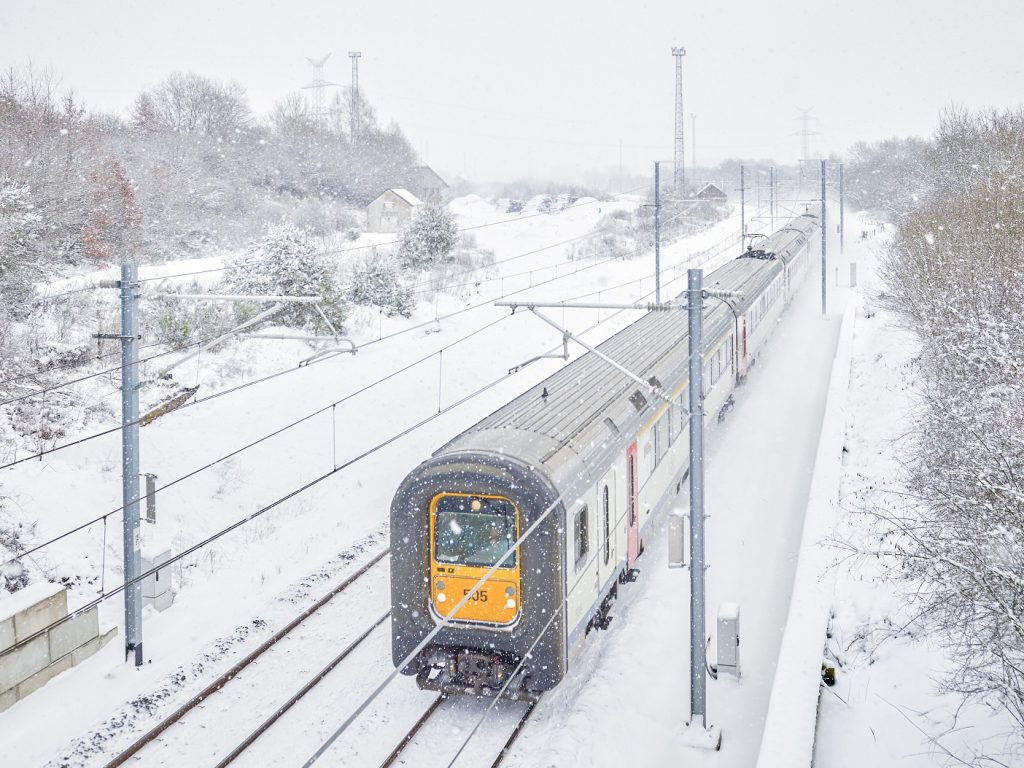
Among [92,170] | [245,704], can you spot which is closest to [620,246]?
[92,170]

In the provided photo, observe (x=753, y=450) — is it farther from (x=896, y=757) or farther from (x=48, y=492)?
(x=48, y=492)

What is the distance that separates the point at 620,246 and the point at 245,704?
42.7 m

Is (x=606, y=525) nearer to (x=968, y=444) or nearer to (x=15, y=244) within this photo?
(x=968, y=444)

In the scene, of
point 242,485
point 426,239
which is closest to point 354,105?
point 426,239

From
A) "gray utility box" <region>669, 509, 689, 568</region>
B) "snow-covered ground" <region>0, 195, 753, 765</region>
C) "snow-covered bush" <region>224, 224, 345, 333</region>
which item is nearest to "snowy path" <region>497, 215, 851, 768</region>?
"gray utility box" <region>669, 509, 689, 568</region>

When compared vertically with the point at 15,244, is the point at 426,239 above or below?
above

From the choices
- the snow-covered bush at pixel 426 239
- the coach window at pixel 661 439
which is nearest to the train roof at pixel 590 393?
the coach window at pixel 661 439

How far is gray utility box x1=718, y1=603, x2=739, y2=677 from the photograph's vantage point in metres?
11.2

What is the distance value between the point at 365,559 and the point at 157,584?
3.39 m

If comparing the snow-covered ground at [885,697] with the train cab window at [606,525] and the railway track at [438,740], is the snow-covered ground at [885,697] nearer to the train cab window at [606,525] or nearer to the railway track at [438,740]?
the train cab window at [606,525]

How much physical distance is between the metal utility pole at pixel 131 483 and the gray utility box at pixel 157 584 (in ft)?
2.74

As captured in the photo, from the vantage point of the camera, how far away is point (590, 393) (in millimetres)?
12422

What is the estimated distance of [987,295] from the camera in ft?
52.0

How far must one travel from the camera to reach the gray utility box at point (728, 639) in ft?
36.9
